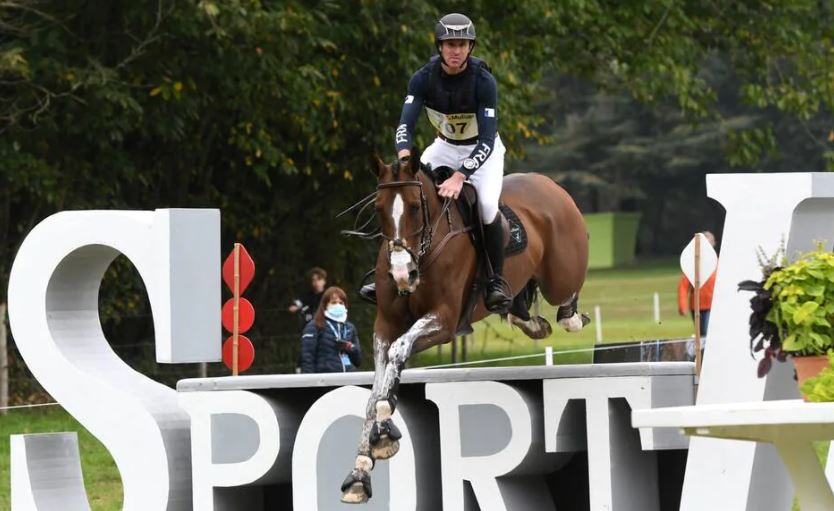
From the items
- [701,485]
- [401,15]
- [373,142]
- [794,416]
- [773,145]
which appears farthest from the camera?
[773,145]

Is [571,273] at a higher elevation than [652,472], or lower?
higher

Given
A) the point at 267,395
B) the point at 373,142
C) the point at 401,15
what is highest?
the point at 401,15

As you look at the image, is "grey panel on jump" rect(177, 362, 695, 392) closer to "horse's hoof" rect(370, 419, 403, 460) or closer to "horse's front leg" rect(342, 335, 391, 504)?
"horse's front leg" rect(342, 335, 391, 504)

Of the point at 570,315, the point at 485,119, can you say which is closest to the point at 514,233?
the point at 485,119

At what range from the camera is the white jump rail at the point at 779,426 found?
5.36m

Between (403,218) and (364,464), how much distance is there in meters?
1.24

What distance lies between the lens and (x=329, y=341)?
13773mm

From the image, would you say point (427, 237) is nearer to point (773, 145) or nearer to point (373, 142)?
point (373, 142)

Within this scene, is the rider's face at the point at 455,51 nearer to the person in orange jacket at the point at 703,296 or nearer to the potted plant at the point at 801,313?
the potted plant at the point at 801,313

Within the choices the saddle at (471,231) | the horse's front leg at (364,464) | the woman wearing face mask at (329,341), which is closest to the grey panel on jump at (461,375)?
the horse's front leg at (364,464)

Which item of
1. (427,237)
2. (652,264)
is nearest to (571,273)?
(427,237)

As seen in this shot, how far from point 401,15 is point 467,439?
10545 millimetres

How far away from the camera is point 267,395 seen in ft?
28.0

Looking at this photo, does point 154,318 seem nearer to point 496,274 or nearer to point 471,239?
point 471,239
